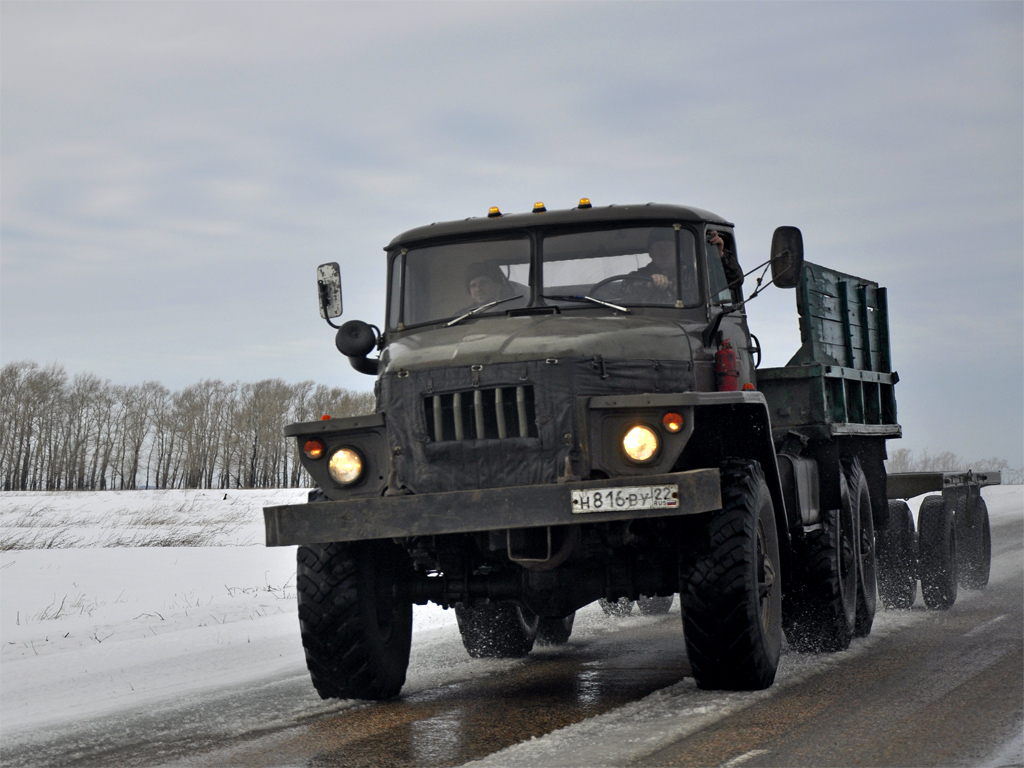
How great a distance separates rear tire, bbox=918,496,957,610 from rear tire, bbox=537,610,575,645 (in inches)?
155

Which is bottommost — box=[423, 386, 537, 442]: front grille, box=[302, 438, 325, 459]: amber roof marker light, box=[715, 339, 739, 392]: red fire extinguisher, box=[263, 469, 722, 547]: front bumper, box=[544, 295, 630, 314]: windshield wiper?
box=[263, 469, 722, 547]: front bumper

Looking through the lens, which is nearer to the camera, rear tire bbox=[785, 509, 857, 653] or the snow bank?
the snow bank

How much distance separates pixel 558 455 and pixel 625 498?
513 mm

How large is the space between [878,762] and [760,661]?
62.6 inches

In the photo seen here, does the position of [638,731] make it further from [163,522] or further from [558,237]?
[163,522]

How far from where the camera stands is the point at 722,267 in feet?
26.5

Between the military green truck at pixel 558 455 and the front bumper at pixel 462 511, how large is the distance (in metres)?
0.01

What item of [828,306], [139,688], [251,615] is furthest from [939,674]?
[251,615]

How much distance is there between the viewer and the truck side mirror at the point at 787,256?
7.16 m

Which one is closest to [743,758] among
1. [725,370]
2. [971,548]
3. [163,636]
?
[725,370]

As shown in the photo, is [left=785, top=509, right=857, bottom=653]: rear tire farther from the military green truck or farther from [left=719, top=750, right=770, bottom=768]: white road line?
[left=719, top=750, right=770, bottom=768]: white road line

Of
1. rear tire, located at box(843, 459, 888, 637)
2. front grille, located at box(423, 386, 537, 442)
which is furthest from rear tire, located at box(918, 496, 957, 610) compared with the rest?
front grille, located at box(423, 386, 537, 442)

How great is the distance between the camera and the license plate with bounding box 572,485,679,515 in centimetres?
589

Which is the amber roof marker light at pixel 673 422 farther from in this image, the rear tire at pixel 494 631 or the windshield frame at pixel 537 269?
the rear tire at pixel 494 631
